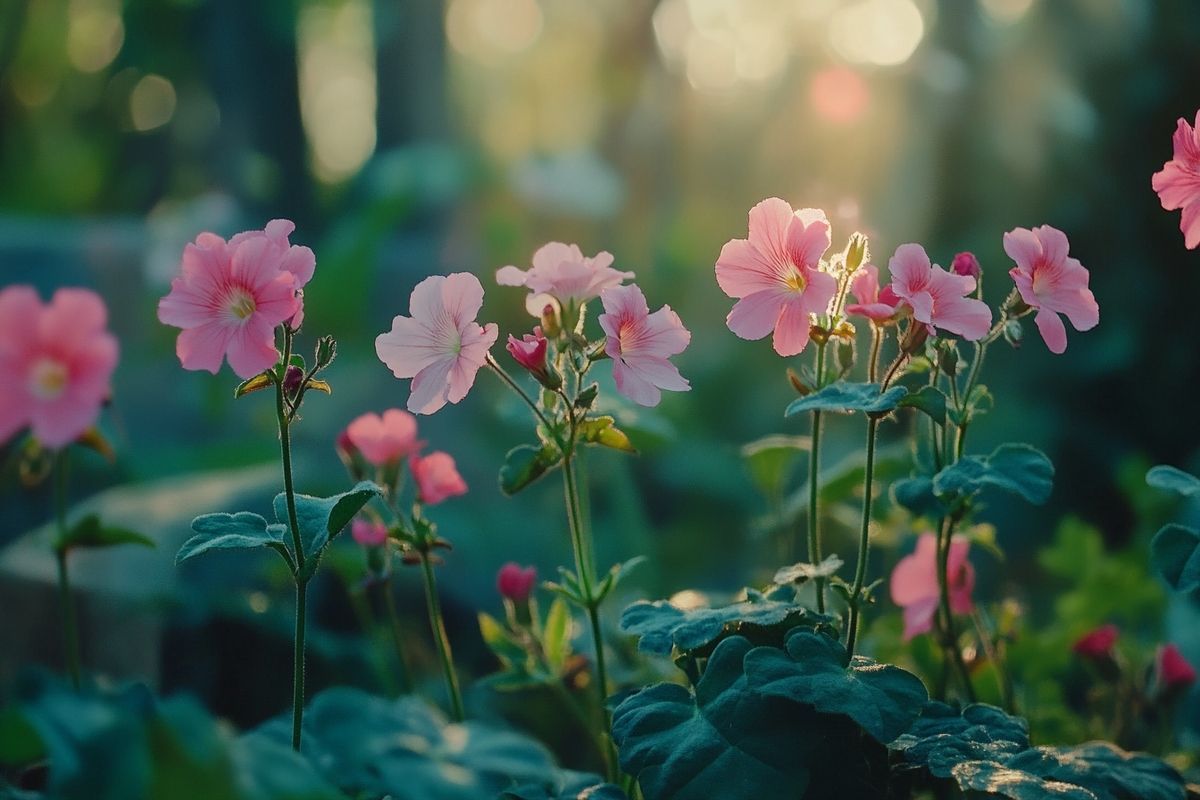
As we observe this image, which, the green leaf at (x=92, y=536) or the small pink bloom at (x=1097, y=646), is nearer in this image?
the green leaf at (x=92, y=536)

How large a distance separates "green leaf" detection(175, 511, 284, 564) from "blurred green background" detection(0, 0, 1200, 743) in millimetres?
148

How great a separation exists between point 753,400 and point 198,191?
7722mm

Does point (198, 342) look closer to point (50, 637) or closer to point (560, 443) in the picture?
point (560, 443)

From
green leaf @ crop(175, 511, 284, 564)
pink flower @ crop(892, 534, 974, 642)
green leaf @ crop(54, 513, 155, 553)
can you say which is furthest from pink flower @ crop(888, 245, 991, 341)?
green leaf @ crop(54, 513, 155, 553)

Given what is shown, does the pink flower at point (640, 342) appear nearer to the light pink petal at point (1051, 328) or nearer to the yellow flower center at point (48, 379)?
the light pink petal at point (1051, 328)

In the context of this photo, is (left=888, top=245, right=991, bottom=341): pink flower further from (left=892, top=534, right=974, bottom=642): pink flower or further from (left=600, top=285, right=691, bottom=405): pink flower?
(left=892, top=534, right=974, bottom=642): pink flower

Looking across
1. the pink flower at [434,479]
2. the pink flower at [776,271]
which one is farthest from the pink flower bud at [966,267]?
the pink flower at [434,479]

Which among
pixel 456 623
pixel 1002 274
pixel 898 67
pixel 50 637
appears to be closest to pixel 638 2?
pixel 898 67

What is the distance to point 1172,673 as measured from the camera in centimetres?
133

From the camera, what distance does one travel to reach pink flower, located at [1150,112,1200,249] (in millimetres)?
983

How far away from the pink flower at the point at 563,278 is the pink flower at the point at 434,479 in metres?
0.26

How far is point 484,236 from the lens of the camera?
17.4ft

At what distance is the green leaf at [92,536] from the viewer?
2.90ft

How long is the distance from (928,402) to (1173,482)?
0.22 metres
